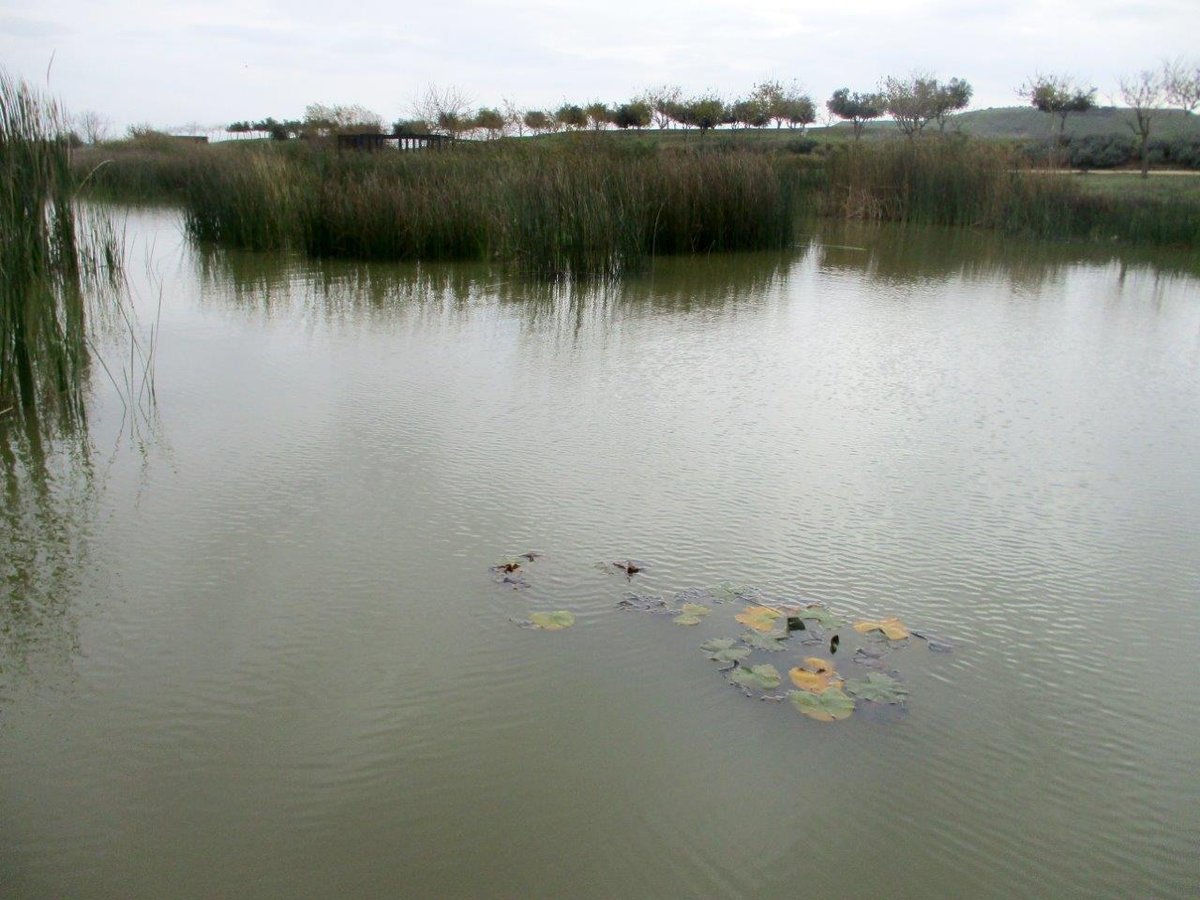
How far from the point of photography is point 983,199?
12.5m

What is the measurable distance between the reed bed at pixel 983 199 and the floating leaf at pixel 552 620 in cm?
1132

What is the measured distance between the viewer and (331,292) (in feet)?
22.7

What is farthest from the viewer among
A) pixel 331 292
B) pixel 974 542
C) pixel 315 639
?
pixel 331 292

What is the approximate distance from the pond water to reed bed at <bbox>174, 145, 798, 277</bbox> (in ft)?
9.56

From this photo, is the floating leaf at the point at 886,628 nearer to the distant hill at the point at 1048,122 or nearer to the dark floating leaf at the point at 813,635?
the dark floating leaf at the point at 813,635

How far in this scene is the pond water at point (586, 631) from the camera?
63.8 inches

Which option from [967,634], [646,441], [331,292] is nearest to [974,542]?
[967,634]

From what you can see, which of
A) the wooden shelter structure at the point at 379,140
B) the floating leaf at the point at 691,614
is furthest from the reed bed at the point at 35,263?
the wooden shelter structure at the point at 379,140

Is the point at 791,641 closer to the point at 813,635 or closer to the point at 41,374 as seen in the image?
the point at 813,635

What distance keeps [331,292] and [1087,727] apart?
594cm

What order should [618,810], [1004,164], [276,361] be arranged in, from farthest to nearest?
[1004,164]
[276,361]
[618,810]

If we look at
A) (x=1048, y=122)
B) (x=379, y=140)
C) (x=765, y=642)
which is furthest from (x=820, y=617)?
(x=1048, y=122)

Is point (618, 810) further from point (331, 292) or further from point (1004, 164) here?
point (1004, 164)

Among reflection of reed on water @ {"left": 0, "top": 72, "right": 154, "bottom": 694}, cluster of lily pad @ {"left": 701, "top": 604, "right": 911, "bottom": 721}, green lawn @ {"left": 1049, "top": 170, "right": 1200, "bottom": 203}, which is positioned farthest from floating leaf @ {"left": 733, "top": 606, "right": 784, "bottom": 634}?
green lawn @ {"left": 1049, "top": 170, "right": 1200, "bottom": 203}
